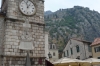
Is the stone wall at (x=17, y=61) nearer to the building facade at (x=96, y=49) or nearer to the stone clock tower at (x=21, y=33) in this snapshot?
the stone clock tower at (x=21, y=33)

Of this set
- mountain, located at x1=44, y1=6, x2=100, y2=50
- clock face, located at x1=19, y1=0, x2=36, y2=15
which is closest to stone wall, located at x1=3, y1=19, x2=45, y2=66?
clock face, located at x1=19, y1=0, x2=36, y2=15

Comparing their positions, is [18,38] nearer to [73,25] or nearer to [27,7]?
[27,7]

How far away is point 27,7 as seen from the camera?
1227cm

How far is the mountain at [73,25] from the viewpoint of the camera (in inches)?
2443

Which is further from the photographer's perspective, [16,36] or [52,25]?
[52,25]

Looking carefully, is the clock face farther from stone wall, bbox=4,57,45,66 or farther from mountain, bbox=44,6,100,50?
mountain, bbox=44,6,100,50

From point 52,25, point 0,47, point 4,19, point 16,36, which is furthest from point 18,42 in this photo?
point 52,25

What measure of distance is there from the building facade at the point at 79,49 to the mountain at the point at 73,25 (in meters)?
20.2

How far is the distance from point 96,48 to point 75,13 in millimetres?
52530

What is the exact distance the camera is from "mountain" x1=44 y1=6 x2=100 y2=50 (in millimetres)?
62062

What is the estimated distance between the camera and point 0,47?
11.0m

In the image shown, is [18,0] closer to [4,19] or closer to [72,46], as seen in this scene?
[4,19]

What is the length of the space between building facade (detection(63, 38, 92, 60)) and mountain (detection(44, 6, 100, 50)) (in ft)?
66.4

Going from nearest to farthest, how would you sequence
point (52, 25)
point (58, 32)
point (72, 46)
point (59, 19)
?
point (72, 46) → point (58, 32) → point (52, 25) → point (59, 19)
